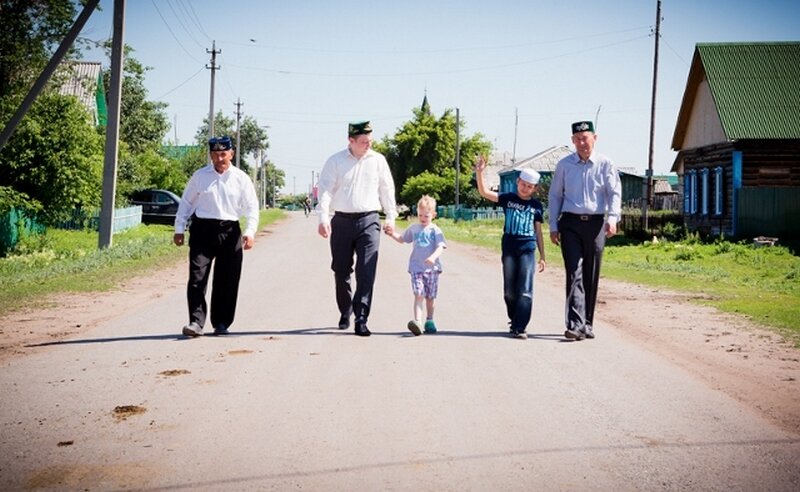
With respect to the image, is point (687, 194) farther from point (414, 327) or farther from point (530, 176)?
point (414, 327)

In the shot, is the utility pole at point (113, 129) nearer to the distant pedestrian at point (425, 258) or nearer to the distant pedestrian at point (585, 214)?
the distant pedestrian at point (425, 258)

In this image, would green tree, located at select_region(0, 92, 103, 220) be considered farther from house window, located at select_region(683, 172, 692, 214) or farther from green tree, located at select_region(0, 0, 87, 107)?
house window, located at select_region(683, 172, 692, 214)

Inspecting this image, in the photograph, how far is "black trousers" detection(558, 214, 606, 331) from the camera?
8.95m

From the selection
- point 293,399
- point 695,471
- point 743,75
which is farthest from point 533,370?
point 743,75

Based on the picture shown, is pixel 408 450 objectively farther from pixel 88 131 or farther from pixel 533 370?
pixel 88 131

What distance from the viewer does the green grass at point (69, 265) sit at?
1365 cm

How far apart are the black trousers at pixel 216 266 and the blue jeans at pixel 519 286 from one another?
112 inches

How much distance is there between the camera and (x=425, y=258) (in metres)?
9.14

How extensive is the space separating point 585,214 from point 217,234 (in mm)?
3842

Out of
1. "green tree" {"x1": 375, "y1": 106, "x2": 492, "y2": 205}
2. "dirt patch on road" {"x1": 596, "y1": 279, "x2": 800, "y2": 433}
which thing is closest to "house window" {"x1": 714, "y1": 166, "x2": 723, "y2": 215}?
"dirt patch on road" {"x1": 596, "y1": 279, "x2": 800, "y2": 433}

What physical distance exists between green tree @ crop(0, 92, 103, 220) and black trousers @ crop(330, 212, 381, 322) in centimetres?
2113

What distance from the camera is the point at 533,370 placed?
706 centimetres

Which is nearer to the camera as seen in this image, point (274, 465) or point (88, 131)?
point (274, 465)

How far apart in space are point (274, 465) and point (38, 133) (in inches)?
1017
